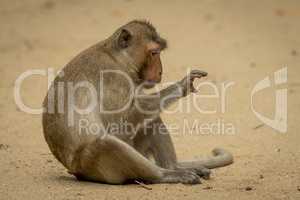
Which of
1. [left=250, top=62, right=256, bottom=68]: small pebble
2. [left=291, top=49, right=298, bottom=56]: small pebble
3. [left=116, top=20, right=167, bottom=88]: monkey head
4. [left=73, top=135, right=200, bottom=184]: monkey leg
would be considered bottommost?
[left=73, top=135, right=200, bottom=184]: monkey leg

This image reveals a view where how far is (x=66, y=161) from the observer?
8.23m

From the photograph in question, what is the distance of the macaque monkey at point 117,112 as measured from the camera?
8062 mm

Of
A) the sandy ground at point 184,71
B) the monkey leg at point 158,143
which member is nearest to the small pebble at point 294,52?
the sandy ground at point 184,71

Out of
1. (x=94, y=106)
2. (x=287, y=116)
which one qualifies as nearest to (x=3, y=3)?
(x=287, y=116)

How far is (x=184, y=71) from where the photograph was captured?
45.0ft

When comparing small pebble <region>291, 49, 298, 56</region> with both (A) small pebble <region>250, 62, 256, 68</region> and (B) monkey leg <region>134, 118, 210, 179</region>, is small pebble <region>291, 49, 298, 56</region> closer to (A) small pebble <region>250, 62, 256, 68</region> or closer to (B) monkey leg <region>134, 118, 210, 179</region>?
(A) small pebble <region>250, 62, 256, 68</region>

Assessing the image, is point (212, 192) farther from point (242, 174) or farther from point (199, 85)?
point (199, 85)

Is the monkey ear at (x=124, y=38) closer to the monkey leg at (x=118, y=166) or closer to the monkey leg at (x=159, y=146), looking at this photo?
the monkey leg at (x=159, y=146)

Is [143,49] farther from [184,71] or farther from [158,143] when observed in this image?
[184,71]

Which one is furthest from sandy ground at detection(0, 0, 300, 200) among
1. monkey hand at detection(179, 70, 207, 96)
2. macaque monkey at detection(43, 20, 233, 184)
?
monkey hand at detection(179, 70, 207, 96)

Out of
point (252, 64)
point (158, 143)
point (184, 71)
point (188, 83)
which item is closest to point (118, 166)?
point (158, 143)

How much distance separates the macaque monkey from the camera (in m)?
8.06

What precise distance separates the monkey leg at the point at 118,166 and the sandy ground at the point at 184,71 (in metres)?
0.12

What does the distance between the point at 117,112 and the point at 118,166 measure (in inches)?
21.8
